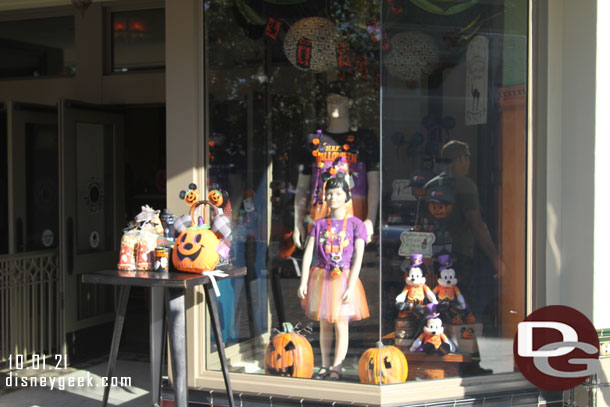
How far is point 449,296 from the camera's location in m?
4.44

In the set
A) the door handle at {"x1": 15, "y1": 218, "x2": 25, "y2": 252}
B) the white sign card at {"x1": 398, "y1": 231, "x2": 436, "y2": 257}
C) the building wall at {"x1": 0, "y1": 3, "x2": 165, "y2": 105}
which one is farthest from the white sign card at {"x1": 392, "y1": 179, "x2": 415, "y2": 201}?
the door handle at {"x1": 15, "y1": 218, "x2": 25, "y2": 252}

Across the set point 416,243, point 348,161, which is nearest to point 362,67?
point 348,161

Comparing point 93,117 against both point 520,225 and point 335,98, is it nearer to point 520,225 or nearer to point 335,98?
point 335,98

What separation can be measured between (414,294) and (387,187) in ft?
2.52

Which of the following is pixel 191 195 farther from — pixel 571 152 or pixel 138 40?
pixel 138 40

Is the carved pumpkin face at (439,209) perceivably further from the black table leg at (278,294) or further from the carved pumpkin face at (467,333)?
the black table leg at (278,294)

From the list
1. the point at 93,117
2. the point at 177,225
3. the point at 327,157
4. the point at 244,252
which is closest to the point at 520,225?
the point at 327,157

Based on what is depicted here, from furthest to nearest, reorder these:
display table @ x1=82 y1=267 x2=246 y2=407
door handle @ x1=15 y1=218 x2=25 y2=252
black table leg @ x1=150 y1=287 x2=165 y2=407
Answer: door handle @ x1=15 y1=218 x2=25 y2=252 < black table leg @ x1=150 y1=287 x2=165 y2=407 < display table @ x1=82 y1=267 x2=246 y2=407

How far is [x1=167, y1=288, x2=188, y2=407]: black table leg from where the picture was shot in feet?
12.4

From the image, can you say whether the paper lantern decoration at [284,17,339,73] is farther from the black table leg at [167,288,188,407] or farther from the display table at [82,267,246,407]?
the black table leg at [167,288,188,407]

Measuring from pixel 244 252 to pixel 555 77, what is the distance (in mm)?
2511

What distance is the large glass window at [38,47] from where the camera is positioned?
6465 mm

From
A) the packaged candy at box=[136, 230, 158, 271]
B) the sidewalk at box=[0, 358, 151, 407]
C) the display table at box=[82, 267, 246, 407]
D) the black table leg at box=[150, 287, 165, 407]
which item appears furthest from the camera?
the sidewalk at box=[0, 358, 151, 407]

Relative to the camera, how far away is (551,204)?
4.34 metres
